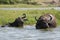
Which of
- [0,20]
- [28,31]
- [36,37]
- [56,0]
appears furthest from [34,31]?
[56,0]

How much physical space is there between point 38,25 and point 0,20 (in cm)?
443

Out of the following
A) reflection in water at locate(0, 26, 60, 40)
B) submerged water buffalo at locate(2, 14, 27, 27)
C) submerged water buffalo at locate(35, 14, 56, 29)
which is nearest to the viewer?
reflection in water at locate(0, 26, 60, 40)

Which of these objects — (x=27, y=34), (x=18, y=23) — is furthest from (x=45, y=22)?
(x=18, y=23)

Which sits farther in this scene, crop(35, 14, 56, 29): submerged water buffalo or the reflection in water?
crop(35, 14, 56, 29): submerged water buffalo

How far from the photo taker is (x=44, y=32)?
75.9 feet

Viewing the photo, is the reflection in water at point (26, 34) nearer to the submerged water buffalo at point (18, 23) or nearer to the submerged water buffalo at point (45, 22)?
the submerged water buffalo at point (45, 22)

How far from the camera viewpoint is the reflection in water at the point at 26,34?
20366mm

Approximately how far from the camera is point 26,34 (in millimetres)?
22156

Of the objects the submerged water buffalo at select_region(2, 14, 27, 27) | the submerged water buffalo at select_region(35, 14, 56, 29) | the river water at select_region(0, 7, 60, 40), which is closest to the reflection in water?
the river water at select_region(0, 7, 60, 40)

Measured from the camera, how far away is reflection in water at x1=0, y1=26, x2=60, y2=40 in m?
20.4

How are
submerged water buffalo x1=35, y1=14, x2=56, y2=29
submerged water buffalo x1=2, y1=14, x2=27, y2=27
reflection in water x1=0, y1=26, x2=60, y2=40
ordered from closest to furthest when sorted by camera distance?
reflection in water x1=0, y1=26, x2=60, y2=40
submerged water buffalo x1=35, y1=14, x2=56, y2=29
submerged water buffalo x1=2, y1=14, x2=27, y2=27

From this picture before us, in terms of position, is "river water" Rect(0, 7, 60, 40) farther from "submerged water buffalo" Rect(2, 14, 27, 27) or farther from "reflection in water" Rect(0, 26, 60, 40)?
"submerged water buffalo" Rect(2, 14, 27, 27)

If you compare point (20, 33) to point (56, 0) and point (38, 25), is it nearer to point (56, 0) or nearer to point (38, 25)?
point (38, 25)

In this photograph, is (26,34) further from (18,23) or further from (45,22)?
(18,23)
